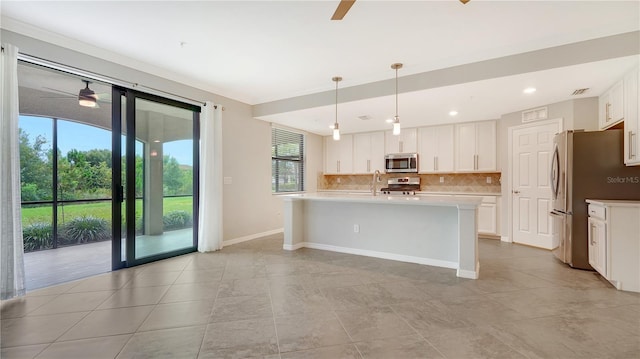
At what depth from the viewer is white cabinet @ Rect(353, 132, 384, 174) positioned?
22.0ft

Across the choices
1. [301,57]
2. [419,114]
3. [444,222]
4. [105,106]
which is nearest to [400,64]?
[301,57]

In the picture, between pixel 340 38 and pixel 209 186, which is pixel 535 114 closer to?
pixel 340 38

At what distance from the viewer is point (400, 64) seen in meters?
3.61

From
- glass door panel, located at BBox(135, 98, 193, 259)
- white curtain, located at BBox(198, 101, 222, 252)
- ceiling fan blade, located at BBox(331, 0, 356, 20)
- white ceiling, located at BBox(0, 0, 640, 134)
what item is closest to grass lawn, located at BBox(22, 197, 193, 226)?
glass door panel, located at BBox(135, 98, 193, 259)

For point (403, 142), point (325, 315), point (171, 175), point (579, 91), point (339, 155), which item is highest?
point (579, 91)

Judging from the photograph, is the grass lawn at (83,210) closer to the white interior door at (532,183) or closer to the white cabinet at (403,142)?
the white cabinet at (403,142)

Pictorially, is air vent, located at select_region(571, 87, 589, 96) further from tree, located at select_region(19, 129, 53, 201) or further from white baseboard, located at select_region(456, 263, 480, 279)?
tree, located at select_region(19, 129, 53, 201)

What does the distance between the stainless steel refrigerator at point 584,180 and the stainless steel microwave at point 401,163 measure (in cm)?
267

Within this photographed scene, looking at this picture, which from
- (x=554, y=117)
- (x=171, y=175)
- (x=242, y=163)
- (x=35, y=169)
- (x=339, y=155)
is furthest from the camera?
(x=339, y=155)

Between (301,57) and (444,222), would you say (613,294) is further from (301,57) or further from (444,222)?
(301,57)

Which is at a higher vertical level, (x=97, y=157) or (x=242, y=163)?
(x=97, y=157)

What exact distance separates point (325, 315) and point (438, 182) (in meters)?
4.88

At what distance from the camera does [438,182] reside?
6289mm

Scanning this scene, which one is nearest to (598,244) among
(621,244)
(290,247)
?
(621,244)
